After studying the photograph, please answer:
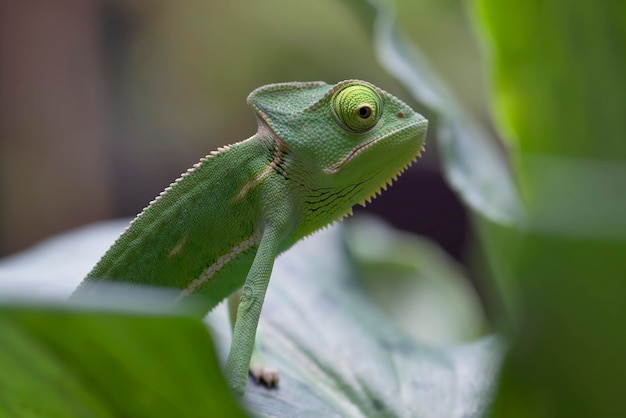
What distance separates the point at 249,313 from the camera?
2.66ft

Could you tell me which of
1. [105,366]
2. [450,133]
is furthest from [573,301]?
[450,133]

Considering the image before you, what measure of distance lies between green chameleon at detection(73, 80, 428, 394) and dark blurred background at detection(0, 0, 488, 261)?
1.89m

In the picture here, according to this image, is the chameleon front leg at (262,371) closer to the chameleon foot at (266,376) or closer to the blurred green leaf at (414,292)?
the chameleon foot at (266,376)

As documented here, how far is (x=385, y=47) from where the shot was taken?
1270 mm

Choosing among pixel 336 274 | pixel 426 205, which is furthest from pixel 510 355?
pixel 426 205

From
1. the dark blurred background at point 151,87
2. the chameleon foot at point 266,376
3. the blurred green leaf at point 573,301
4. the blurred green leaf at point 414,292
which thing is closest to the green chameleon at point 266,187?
the chameleon foot at point 266,376

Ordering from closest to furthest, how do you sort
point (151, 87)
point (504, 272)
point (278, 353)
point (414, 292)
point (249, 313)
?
point (249, 313)
point (278, 353)
point (504, 272)
point (414, 292)
point (151, 87)

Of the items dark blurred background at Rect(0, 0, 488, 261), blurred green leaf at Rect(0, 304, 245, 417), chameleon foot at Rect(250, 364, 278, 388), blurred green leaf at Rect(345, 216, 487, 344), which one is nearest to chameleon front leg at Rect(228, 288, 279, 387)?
chameleon foot at Rect(250, 364, 278, 388)

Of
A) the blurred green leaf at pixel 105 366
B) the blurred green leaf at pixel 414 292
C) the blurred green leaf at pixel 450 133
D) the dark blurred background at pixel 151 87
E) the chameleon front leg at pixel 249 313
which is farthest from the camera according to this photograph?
the dark blurred background at pixel 151 87

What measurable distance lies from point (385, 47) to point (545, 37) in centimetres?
35

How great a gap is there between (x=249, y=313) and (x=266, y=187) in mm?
164

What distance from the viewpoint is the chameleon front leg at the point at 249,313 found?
0.78m

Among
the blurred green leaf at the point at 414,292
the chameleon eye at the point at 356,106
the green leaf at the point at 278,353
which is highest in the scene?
the chameleon eye at the point at 356,106

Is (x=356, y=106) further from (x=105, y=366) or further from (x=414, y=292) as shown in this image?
(x=414, y=292)
